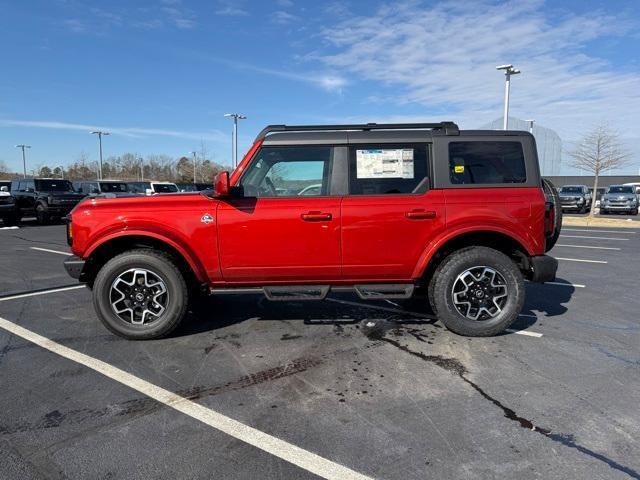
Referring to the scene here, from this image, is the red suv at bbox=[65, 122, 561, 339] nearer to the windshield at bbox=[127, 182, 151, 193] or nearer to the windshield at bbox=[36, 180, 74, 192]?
the windshield at bbox=[36, 180, 74, 192]

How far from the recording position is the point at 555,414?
2.96 m

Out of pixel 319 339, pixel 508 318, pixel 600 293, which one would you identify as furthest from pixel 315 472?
pixel 600 293

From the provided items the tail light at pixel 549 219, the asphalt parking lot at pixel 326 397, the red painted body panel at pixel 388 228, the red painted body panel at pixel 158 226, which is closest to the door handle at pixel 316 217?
the red painted body panel at pixel 388 228

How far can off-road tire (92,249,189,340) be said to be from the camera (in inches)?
169

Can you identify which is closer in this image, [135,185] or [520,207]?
[520,207]

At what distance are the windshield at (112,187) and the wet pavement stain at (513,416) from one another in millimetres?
21636

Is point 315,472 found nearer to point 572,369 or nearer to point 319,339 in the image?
point 319,339

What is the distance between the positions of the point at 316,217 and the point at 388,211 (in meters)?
0.70

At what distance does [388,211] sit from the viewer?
4273mm

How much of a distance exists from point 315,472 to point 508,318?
281cm

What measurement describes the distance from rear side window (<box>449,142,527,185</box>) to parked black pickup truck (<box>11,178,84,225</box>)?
713 inches

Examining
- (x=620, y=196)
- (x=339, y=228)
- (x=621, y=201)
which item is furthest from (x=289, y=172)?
(x=620, y=196)

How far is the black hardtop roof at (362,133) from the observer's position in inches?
174

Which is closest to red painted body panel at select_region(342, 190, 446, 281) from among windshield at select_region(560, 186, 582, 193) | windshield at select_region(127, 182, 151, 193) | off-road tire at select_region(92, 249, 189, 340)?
off-road tire at select_region(92, 249, 189, 340)
